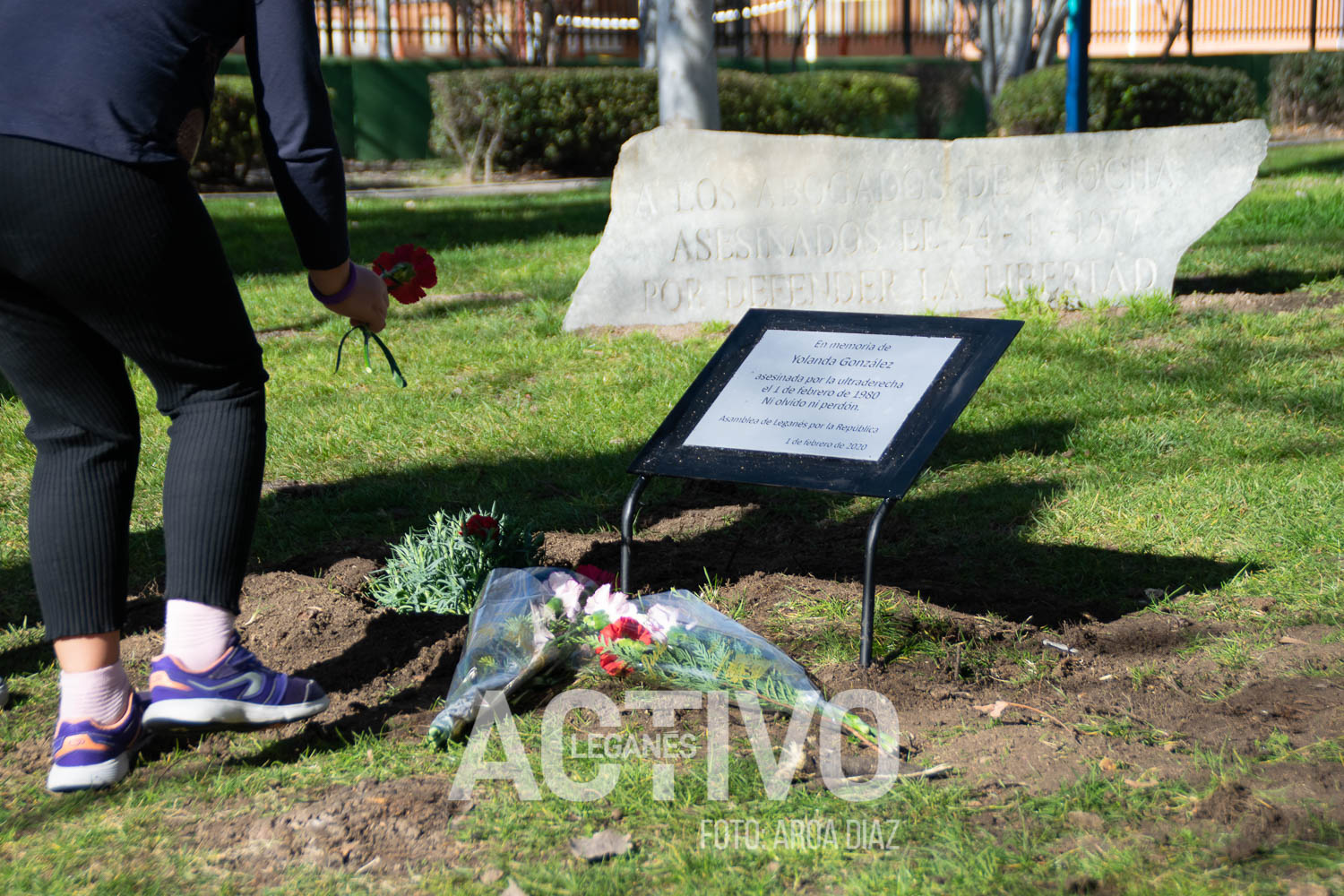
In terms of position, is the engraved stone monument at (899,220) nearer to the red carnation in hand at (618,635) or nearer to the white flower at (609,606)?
the white flower at (609,606)

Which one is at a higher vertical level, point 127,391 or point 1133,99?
point 1133,99

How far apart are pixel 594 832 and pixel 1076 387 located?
364cm

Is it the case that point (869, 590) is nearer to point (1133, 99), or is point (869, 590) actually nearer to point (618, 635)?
point (618, 635)

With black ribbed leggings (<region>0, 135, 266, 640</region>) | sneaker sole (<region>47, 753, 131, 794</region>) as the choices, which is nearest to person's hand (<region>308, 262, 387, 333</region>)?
black ribbed leggings (<region>0, 135, 266, 640</region>)

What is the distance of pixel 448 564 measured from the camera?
10.2 feet

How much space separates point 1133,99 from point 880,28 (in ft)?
47.4

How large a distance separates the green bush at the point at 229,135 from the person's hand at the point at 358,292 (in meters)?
11.9

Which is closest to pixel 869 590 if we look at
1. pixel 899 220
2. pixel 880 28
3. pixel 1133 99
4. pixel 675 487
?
pixel 675 487

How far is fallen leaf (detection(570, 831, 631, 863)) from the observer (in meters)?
2.04

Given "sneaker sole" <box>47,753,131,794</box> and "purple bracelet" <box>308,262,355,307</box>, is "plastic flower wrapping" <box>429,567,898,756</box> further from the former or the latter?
"purple bracelet" <box>308,262,355,307</box>

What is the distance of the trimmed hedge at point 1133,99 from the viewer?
53.6 ft

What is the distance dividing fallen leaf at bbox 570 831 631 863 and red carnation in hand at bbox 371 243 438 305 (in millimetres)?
1356

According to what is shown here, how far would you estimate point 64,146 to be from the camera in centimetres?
198

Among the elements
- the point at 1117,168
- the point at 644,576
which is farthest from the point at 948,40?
the point at 644,576
